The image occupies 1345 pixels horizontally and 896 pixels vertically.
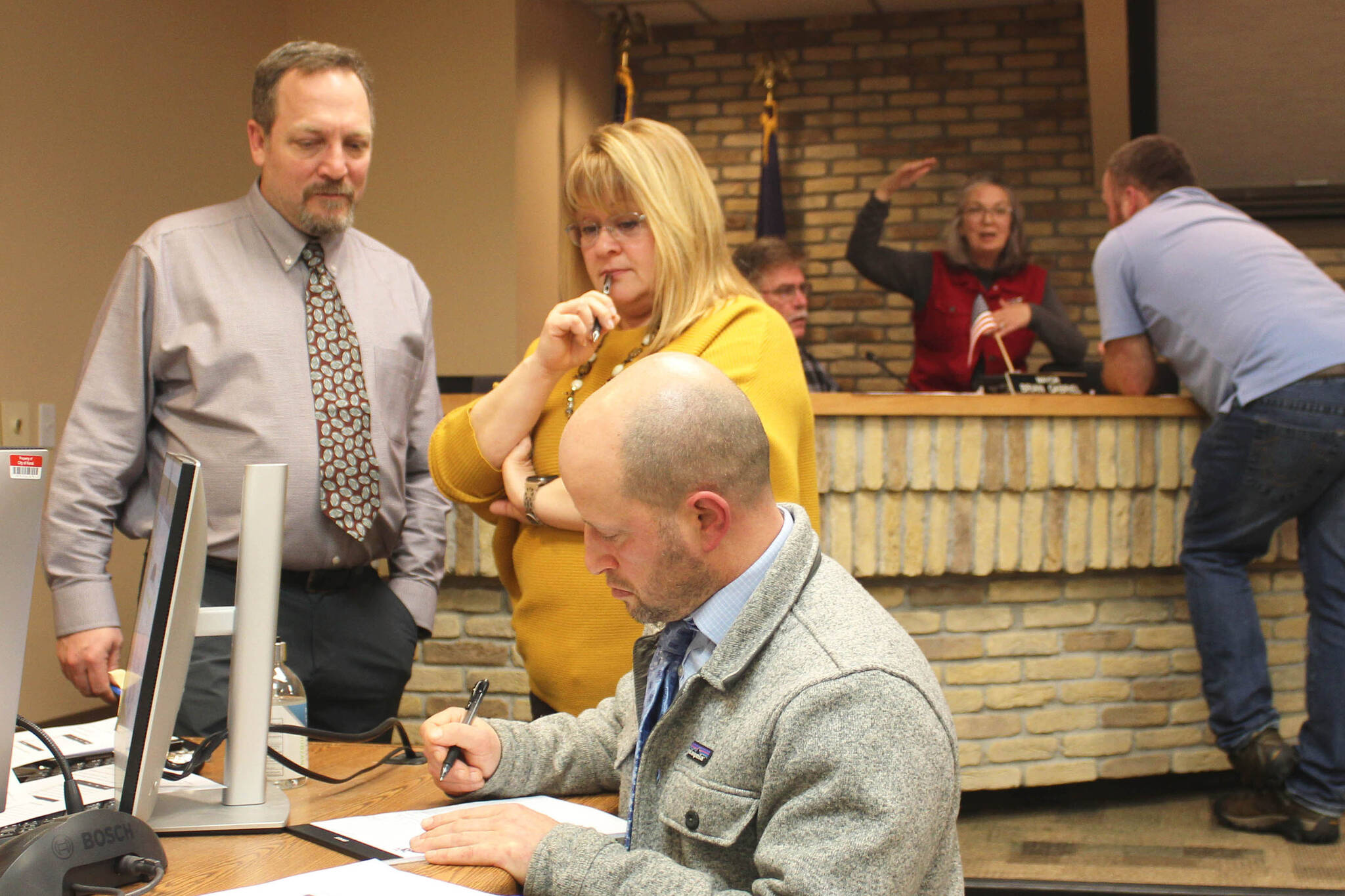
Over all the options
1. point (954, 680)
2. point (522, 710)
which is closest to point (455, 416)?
point (522, 710)

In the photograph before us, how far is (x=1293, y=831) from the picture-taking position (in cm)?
295

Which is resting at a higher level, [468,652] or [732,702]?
[732,702]

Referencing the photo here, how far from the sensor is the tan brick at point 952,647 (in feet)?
10.4

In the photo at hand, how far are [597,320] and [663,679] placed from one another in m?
0.68

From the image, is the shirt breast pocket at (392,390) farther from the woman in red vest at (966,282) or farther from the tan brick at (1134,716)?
the woman in red vest at (966,282)

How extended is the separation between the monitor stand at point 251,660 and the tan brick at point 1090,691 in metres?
2.50

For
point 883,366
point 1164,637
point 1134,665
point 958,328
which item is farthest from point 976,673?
point 958,328

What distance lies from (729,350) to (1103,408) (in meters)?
1.82

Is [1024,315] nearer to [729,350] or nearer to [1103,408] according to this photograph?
[1103,408]

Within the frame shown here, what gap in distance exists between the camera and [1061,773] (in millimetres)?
3227

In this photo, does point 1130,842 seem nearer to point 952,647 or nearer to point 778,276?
point 952,647

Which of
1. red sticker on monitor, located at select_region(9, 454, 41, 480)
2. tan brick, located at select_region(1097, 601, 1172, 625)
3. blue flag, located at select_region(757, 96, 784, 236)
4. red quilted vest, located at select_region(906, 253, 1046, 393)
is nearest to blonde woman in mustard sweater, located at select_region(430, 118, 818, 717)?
red sticker on monitor, located at select_region(9, 454, 41, 480)

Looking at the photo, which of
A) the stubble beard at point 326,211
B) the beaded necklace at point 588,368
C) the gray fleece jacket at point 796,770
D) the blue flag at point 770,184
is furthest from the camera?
the blue flag at point 770,184

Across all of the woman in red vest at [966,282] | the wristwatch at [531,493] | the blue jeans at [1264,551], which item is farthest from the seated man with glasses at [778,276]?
the wristwatch at [531,493]
